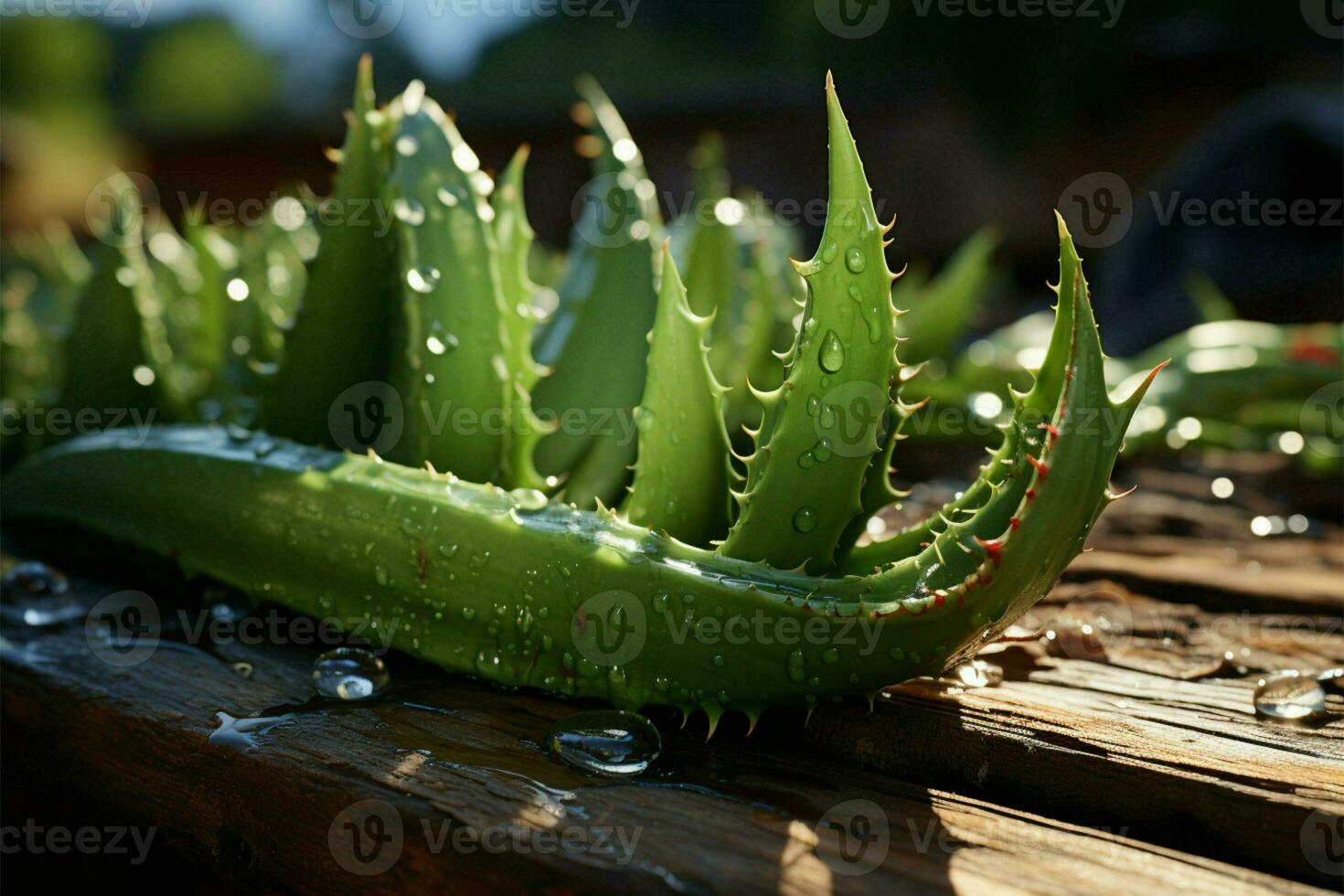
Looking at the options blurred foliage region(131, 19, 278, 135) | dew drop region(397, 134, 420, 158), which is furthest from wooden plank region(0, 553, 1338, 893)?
blurred foliage region(131, 19, 278, 135)

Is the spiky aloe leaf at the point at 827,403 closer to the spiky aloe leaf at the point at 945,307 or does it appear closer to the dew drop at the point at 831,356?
the dew drop at the point at 831,356

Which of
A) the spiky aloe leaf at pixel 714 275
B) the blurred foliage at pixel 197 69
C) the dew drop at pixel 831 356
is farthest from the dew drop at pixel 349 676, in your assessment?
the blurred foliage at pixel 197 69

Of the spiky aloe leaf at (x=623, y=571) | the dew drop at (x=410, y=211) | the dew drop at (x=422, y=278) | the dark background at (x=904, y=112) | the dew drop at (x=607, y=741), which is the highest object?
the dark background at (x=904, y=112)

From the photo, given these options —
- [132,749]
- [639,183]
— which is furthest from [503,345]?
[132,749]

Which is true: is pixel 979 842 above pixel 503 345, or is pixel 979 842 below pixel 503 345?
below

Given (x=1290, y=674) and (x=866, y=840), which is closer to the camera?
(x=866, y=840)

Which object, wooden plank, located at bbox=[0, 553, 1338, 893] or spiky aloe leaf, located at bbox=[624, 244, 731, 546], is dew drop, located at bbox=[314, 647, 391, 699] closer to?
wooden plank, located at bbox=[0, 553, 1338, 893]

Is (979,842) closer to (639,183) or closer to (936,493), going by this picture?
(639,183)
